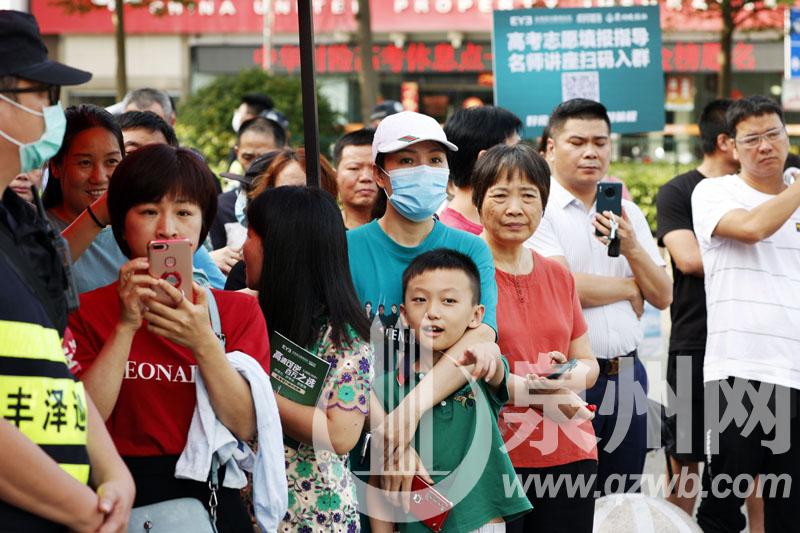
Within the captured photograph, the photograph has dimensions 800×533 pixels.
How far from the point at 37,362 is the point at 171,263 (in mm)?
547

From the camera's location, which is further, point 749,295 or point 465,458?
point 749,295

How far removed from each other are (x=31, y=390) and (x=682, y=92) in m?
27.5

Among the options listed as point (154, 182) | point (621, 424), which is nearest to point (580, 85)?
point (621, 424)

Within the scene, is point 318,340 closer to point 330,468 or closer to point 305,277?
point 305,277

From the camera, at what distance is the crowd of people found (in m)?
2.57

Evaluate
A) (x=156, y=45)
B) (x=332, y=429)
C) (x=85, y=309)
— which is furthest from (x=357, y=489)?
(x=156, y=45)

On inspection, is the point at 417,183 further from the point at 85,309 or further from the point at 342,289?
the point at 85,309

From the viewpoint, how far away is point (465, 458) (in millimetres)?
3854

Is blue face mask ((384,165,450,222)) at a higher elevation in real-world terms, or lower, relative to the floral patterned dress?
higher

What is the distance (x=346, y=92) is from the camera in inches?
1128

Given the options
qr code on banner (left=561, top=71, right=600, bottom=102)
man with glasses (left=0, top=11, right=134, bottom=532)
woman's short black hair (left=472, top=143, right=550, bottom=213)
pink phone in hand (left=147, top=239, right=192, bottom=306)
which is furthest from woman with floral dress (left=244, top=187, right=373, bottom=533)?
qr code on banner (left=561, top=71, right=600, bottom=102)

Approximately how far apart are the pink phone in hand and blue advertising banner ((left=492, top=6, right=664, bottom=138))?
525 centimetres

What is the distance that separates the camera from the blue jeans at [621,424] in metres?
5.01

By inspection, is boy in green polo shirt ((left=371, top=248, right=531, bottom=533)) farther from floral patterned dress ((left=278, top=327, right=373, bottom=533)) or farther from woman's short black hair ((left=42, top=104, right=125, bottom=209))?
woman's short black hair ((left=42, top=104, right=125, bottom=209))
